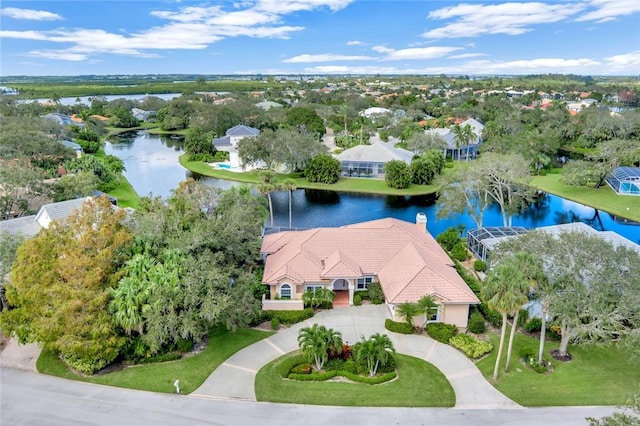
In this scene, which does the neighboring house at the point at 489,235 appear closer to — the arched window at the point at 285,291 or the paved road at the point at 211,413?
the arched window at the point at 285,291

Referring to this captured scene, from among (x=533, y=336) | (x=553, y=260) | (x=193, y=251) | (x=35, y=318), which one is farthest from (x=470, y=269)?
(x=35, y=318)

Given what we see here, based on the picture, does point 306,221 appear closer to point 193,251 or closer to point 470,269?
point 470,269

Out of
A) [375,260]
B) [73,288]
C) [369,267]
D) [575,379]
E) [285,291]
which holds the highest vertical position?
[73,288]

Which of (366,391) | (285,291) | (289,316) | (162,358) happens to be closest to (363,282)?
(285,291)

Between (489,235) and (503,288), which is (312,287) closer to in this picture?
(503,288)

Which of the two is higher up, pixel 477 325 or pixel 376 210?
pixel 376 210

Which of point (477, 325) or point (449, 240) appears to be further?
point (449, 240)

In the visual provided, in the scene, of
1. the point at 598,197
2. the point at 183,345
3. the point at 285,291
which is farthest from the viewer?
the point at 598,197

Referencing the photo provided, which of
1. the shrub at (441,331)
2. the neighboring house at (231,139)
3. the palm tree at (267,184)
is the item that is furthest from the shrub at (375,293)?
the neighboring house at (231,139)
